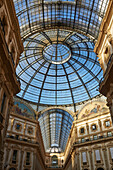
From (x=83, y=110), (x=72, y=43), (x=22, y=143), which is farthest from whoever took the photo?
(x=83, y=110)

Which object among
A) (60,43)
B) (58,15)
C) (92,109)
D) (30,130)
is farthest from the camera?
(60,43)

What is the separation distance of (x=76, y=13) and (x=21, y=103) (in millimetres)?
27009

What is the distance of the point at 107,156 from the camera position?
1326 inches

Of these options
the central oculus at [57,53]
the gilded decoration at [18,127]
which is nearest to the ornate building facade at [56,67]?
the central oculus at [57,53]

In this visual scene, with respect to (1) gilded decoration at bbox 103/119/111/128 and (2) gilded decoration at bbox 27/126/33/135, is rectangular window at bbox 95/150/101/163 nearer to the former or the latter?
(1) gilded decoration at bbox 103/119/111/128

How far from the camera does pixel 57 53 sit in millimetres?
49062

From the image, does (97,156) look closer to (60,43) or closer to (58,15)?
(60,43)

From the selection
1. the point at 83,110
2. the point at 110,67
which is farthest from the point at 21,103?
the point at 110,67

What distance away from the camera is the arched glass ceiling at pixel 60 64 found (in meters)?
41.9

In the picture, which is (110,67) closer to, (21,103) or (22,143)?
(22,143)

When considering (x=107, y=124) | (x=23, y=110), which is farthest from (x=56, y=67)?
(x=107, y=124)

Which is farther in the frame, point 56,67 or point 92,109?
point 56,67

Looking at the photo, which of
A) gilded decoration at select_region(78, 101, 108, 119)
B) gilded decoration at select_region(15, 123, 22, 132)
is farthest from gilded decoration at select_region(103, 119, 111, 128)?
gilded decoration at select_region(15, 123, 22, 132)

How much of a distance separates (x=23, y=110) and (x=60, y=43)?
2101 cm
